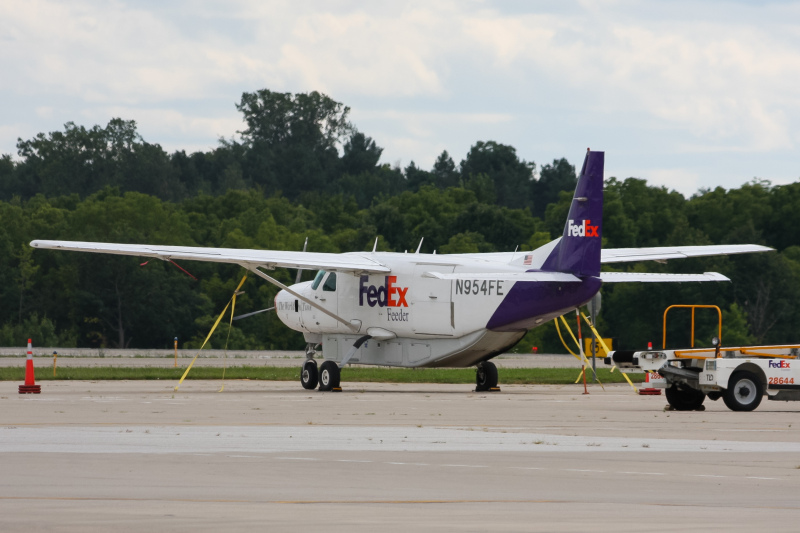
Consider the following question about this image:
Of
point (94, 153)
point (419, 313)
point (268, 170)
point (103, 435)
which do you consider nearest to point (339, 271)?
point (419, 313)

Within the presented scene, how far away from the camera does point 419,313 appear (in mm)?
31125

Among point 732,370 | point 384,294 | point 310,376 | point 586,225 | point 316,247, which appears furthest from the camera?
point 316,247

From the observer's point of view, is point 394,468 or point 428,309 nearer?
point 394,468

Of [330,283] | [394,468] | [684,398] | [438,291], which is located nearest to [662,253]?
[438,291]

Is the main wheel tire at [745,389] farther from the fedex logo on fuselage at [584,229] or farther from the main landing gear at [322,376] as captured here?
the main landing gear at [322,376]

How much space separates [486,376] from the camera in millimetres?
31344

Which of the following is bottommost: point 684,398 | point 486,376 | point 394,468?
point 394,468

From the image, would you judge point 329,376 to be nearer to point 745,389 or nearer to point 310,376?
point 310,376

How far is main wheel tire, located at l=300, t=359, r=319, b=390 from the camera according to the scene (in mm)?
32188

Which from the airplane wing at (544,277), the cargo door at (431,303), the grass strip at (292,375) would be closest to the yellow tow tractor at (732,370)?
the airplane wing at (544,277)

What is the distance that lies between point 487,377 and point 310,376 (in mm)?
4299

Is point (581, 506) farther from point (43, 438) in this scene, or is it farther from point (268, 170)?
point (268, 170)

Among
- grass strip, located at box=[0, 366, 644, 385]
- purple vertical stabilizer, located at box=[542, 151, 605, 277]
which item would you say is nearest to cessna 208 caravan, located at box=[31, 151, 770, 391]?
purple vertical stabilizer, located at box=[542, 151, 605, 277]

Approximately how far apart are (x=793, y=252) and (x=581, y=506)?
298 feet
